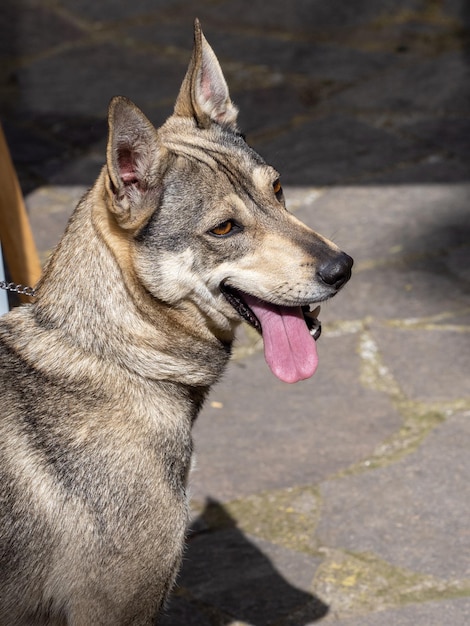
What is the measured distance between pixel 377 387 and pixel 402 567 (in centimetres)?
117

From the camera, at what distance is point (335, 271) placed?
326cm

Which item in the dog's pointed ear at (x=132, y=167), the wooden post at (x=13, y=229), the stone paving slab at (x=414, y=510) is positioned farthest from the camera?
the wooden post at (x=13, y=229)

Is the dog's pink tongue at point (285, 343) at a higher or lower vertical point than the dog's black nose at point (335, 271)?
lower

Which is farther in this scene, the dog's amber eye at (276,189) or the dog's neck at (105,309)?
the dog's amber eye at (276,189)

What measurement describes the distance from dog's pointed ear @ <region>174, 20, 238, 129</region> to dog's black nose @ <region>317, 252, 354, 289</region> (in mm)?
714

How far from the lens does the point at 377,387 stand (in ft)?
15.9

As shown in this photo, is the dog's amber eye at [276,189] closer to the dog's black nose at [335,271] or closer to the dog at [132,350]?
the dog at [132,350]

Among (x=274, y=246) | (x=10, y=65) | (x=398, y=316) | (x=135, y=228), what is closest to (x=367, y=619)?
(x=274, y=246)

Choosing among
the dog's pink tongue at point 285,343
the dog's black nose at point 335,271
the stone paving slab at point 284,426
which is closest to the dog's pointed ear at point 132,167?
the dog's pink tongue at point 285,343

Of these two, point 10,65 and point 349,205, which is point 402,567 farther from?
point 10,65

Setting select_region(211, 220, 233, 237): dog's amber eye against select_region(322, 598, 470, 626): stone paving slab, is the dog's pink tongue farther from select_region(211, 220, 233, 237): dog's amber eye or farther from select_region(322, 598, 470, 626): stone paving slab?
select_region(322, 598, 470, 626): stone paving slab

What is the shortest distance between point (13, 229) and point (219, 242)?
70.5 inches

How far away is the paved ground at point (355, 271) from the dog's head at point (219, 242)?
100 cm

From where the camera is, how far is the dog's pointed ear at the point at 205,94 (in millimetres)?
3562
